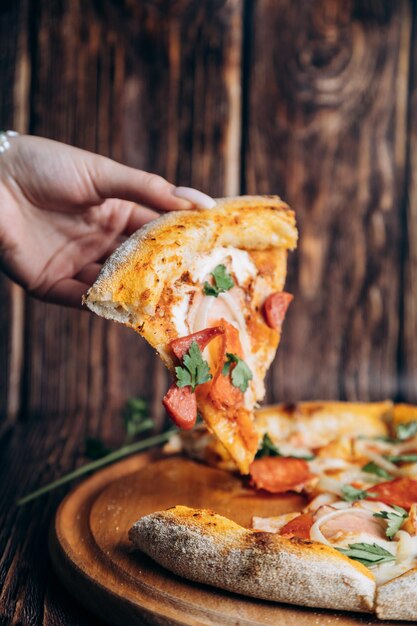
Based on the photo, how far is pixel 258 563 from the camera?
7.99ft

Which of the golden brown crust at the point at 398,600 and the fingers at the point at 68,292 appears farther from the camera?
the fingers at the point at 68,292

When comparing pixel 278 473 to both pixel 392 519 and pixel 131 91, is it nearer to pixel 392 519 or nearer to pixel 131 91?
pixel 392 519

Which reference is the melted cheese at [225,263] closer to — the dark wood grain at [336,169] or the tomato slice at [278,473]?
the tomato slice at [278,473]

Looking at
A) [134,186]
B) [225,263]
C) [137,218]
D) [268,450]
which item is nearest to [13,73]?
[137,218]

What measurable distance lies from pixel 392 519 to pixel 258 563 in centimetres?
63

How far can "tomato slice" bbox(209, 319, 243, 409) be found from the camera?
3121 millimetres

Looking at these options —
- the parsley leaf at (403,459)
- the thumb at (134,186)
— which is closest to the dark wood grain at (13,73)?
the thumb at (134,186)

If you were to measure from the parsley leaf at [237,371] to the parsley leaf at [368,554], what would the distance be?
81 cm

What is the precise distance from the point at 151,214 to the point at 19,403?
6.39 feet

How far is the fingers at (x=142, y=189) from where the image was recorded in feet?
11.0

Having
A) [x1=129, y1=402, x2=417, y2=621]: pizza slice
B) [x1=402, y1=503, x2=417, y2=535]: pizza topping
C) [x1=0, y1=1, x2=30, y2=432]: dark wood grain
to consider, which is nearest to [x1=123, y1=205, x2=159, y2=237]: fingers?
[x1=129, y1=402, x2=417, y2=621]: pizza slice

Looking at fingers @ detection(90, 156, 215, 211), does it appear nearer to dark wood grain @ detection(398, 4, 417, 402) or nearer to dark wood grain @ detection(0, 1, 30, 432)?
dark wood grain @ detection(0, 1, 30, 432)

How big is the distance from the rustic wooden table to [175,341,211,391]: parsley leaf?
2102 mm

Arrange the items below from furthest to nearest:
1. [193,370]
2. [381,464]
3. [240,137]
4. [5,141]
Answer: [240,137] < [5,141] < [381,464] < [193,370]
